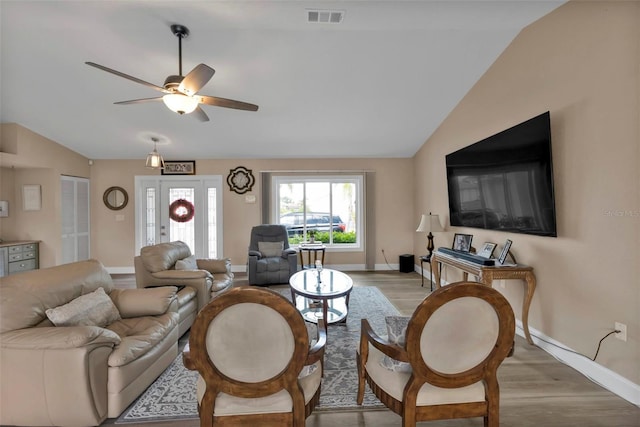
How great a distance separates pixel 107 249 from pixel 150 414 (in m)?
5.39

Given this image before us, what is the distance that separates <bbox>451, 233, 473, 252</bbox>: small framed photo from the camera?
376cm

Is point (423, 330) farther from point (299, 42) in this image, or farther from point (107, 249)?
point (107, 249)

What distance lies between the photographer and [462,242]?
3.88 meters

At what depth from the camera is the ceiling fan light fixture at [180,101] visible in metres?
2.37

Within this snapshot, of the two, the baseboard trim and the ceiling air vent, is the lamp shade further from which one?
the ceiling air vent

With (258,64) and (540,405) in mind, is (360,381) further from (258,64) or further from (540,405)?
(258,64)

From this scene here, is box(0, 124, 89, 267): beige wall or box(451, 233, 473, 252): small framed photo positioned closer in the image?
box(451, 233, 473, 252): small framed photo

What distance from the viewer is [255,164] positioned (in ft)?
19.3

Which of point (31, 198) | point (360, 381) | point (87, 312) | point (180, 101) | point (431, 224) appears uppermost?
point (180, 101)

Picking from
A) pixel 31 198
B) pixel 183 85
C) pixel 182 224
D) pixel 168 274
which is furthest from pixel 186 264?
pixel 31 198

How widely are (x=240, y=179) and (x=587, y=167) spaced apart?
5.35 meters

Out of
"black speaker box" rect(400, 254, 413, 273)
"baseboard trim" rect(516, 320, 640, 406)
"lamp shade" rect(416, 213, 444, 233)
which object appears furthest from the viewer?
"black speaker box" rect(400, 254, 413, 273)

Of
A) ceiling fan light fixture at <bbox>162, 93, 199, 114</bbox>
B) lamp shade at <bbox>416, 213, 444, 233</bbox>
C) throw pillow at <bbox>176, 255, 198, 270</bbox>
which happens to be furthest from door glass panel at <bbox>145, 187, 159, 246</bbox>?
lamp shade at <bbox>416, 213, 444, 233</bbox>

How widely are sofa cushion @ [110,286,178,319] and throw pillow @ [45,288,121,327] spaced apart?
7 centimetres
